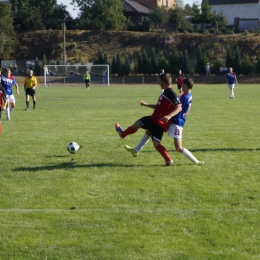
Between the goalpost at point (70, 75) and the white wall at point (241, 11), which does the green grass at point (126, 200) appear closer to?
the goalpost at point (70, 75)

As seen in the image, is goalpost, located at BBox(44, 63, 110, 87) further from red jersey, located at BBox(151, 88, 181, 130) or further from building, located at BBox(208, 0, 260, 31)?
red jersey, located at BBox(151, 88, 181, 130)

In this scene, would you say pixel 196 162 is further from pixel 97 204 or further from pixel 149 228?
pixel 149 228

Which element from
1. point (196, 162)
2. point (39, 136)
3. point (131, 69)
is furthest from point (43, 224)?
point (131, 69)

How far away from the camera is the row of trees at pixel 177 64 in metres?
62.0

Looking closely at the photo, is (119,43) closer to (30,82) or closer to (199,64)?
(199,64)

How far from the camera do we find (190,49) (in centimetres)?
7650

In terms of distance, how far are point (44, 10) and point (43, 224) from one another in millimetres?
94904

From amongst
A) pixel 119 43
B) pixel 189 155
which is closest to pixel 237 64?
pixel 119 43

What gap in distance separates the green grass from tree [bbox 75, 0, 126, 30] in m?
77.9

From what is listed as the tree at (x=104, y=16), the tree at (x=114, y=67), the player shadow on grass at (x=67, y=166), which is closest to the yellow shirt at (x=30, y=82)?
the player shadow on grass at (x=67, y=166)

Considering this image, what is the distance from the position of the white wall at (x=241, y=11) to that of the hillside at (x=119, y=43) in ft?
52.6

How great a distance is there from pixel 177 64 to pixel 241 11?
32885 mm

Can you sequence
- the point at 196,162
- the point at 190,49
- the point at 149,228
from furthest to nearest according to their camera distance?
the point at 190,49, the point at 196,162, the point at 149,228

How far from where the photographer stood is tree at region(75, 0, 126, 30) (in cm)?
8931
